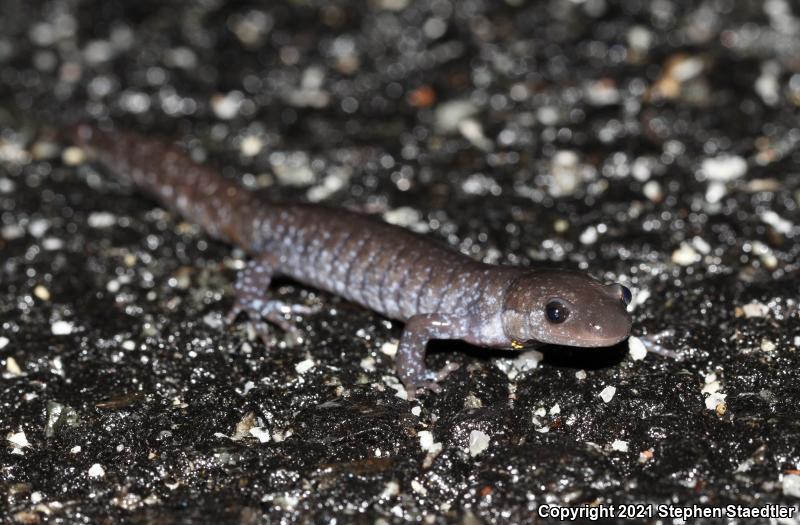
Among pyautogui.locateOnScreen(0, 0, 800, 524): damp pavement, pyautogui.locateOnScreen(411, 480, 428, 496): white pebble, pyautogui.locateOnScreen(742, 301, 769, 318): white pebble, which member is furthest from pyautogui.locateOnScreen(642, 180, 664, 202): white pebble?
pyautogui.locateOnScreen(411, 480, 428, 496): white pebble

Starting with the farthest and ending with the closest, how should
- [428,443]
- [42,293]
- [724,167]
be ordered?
1. [724,167]
2. [42,293]
3. [428,443]

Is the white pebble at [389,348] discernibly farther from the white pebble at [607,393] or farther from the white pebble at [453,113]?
the white pebble at [453,113]

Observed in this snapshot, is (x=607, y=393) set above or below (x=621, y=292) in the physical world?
below

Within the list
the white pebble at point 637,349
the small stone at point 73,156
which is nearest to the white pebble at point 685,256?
the white pebble at point 637,349

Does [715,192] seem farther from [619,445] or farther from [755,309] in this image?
[619,445]

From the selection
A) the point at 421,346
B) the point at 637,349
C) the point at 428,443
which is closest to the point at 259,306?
the point at 421,346

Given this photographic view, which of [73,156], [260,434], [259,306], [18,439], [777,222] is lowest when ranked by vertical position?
[18,439]

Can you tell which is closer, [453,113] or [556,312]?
[556,312]

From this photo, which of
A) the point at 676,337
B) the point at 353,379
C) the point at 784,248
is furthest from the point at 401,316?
the point at 784,248
